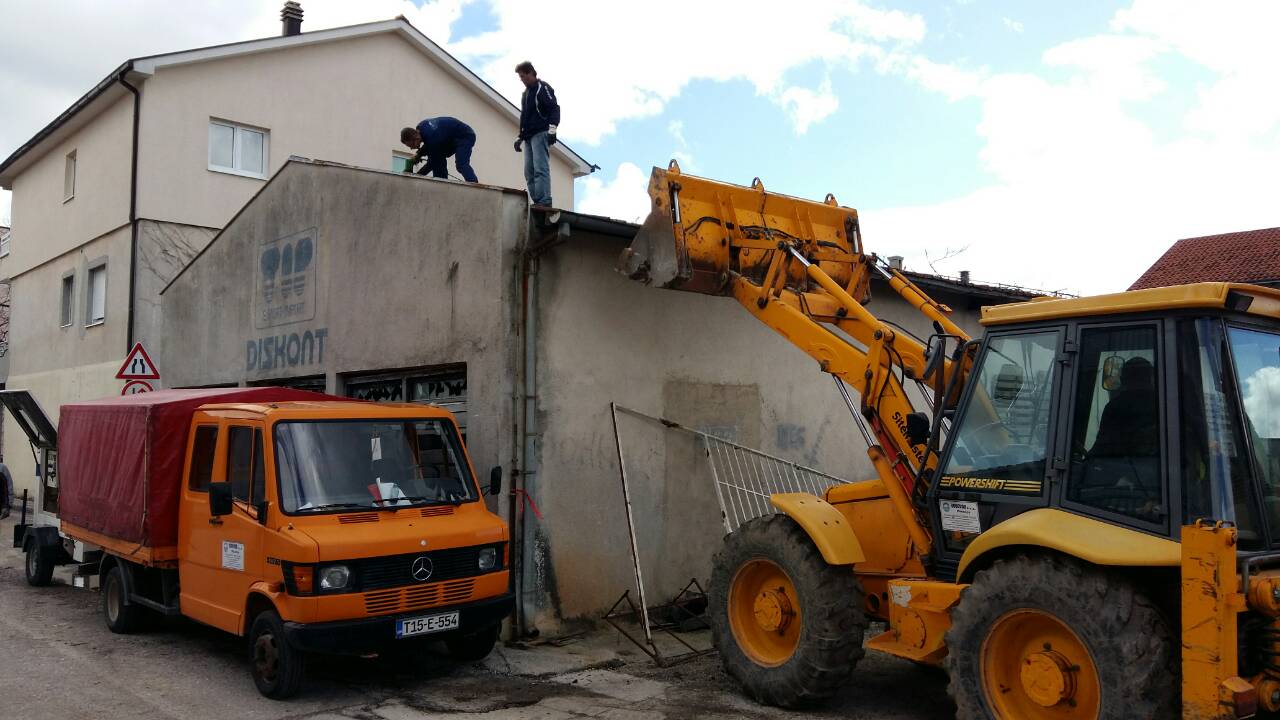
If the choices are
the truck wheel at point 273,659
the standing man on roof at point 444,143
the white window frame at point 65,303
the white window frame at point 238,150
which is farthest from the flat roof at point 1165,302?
the white window frame at point 65,303

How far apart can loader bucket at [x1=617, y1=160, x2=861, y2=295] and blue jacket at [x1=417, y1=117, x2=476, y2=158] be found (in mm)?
4530

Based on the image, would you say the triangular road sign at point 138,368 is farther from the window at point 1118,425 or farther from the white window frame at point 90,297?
the window at point 1118,425

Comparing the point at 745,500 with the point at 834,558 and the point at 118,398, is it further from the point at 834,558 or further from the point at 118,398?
the point at 118,398

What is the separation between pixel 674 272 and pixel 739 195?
37.8 inches

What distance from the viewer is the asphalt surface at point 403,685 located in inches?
258

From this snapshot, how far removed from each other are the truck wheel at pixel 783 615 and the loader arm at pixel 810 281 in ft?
2.11

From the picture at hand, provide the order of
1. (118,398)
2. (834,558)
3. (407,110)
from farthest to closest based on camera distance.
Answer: (407,110) < (118,398) < (834,558)

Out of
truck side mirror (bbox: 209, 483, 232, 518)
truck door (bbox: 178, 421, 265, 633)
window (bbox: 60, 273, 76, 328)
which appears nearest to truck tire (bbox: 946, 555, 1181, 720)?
truck door (bbox: 178, 421, 265, 633)

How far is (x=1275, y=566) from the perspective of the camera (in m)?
4.78

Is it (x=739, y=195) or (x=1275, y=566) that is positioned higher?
(x=739, y=195)

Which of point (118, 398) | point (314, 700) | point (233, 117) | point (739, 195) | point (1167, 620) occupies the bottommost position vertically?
point (314, 700)

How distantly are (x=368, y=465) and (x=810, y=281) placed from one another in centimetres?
363

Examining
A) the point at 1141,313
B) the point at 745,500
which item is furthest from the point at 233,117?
the point at 1141,313

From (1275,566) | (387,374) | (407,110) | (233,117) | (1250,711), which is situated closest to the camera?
(1250,711)
